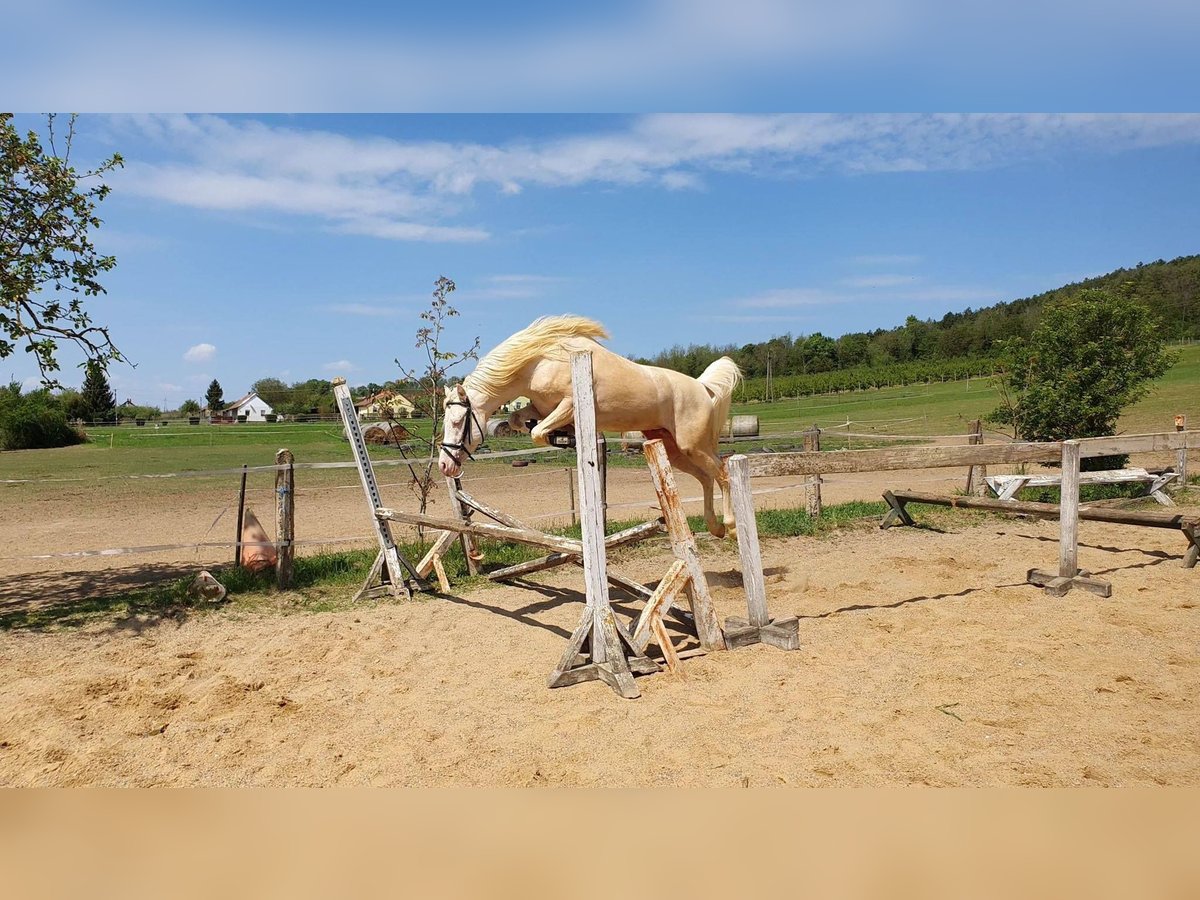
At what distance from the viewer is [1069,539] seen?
5.58 m

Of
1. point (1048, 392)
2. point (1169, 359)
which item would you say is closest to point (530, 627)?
point (1048, 392)

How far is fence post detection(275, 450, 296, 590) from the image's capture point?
6.33m

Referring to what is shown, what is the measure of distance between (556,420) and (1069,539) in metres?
4.22

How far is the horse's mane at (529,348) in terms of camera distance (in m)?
4.62

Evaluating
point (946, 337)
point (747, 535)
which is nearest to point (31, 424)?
point (747, 535)

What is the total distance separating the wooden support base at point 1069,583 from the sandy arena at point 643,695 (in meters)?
0.08

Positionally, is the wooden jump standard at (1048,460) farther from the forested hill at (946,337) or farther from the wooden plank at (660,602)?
the forested hill at (946,337)

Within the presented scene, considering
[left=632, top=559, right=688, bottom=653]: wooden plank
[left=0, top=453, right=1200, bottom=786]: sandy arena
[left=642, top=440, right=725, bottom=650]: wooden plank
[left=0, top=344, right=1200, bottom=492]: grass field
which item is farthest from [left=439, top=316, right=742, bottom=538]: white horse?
[left=0, top=344, right=1200, bottom=492]: grass field

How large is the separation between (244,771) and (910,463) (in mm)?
4436

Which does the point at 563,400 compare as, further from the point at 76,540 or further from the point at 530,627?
the point at 76,540

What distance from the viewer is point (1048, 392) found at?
1127 centimetres

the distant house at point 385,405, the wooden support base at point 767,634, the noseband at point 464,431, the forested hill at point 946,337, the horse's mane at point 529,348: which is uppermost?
the forested hill at point 946,337

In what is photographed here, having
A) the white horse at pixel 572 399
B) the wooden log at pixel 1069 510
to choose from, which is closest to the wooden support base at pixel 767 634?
the white horse at pixel 572 399

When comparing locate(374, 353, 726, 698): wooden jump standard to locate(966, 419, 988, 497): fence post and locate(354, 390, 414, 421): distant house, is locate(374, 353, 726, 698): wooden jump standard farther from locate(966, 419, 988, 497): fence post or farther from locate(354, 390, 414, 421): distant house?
locate(966, 419, 988, 497): fence post
